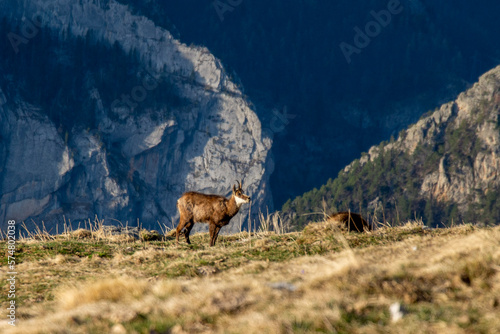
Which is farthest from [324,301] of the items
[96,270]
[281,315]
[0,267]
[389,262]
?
[0,267]

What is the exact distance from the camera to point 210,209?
18891mm

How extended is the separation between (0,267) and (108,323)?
8.48m

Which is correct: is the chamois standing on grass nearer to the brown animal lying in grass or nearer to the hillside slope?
the brown animal lying in grass

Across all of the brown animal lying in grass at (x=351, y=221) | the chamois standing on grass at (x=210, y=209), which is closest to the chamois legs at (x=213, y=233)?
the chamois standing on grass at (x=210, y=209)

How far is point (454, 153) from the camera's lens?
19800 cm

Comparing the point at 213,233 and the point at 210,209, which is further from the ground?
the point at 210,209

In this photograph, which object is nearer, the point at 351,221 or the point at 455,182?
the point at 351,221

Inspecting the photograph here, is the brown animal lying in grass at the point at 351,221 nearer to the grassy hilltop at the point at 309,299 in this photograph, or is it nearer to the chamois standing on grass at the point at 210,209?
the chamois standing on grass at the point at 210,209

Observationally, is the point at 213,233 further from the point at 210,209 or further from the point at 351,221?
the point at 351,221

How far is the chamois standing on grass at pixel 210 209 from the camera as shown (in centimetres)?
1866

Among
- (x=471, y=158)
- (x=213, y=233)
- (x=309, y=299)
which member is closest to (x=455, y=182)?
(x=471, y=158)

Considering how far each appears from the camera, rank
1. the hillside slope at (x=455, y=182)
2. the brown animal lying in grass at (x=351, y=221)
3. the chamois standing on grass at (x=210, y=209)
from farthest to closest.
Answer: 1. the hillside slope at (x=455, y=182)
2. the chamois standing on grass at (x=210, y=209)
3. the brown animal lying in grass at (x=351, y=221)

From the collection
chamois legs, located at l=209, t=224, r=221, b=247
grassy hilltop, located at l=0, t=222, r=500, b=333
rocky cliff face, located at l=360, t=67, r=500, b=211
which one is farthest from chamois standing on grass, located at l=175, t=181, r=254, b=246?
rocky cliff face, located at l=360, t=67, r=500, b=211

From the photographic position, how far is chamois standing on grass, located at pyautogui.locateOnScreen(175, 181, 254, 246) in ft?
61.2
